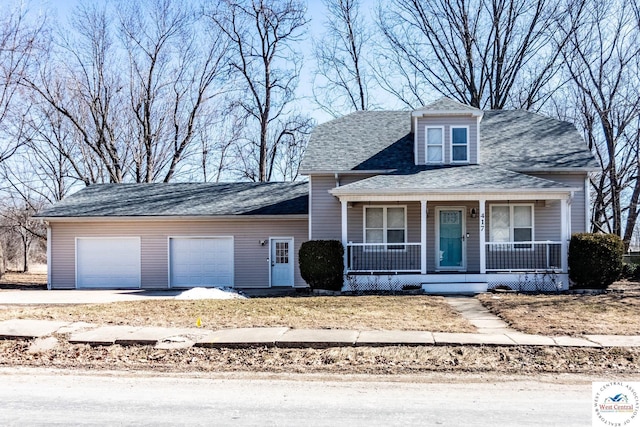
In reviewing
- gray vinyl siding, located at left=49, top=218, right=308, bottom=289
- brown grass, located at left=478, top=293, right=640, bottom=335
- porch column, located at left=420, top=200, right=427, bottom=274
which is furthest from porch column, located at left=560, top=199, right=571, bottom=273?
gray vinyl siding, located at left=49, top=218, right=308, bottom=289

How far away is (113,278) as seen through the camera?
71.6 feet

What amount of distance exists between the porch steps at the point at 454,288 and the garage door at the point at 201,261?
7.78m

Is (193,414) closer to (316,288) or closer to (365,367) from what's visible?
(365,367)

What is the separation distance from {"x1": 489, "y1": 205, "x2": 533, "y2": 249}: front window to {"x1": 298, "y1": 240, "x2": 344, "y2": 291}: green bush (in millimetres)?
5475

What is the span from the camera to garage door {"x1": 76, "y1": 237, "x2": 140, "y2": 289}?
21781mm

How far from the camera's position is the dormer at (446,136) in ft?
65.4

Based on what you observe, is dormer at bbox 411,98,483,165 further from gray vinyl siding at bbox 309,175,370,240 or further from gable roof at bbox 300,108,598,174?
gray vinyl siding at bbox 309,175,370,240

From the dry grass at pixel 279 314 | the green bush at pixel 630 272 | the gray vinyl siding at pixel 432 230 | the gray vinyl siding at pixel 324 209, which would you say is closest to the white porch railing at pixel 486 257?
the gray vinyl siding at pixel 432 230

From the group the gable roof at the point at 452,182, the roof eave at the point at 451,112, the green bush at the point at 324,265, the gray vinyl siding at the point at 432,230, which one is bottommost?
the green bush at the point at 324,265

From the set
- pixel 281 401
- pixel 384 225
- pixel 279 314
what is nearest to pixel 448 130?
pixel 384 225

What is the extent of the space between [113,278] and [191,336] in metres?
13.3

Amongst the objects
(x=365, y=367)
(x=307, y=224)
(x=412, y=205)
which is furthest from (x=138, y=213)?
(x=365, y=367)

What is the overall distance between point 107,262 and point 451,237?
41.5 ft

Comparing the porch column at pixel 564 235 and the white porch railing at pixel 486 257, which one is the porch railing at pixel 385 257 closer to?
the white porch railing at pixel 486 257
